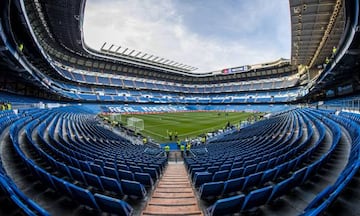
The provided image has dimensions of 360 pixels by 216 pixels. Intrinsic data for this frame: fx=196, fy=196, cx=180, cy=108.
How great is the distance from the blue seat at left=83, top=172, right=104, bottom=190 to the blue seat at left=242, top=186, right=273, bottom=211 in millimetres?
3381

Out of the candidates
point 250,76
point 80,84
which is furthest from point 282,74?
point 80,84

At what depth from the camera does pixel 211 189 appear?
4559mm

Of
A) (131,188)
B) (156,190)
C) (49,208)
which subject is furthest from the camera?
(156,190)

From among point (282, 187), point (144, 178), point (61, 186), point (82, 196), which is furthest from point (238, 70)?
point (82, 196)

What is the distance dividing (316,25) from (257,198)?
92.5ft

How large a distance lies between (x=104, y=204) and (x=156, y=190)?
2158mm

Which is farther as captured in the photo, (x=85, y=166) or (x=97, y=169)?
(x=85, y=166)

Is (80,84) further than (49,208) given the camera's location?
Yes

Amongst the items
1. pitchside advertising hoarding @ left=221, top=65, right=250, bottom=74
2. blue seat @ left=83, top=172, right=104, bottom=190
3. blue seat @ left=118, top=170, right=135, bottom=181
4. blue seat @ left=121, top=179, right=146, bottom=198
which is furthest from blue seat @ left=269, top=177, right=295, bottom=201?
pitchside advertising hoarding @ left=221, top=65, right=250, bottom=74

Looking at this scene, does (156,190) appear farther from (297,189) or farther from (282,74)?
(282,74)

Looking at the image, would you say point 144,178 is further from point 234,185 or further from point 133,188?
point 234,185

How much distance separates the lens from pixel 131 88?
73438 mm

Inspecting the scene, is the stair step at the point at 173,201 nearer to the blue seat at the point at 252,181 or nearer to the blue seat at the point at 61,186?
the blue seat at the point at 252,181

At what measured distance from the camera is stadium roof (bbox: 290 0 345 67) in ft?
65.4
